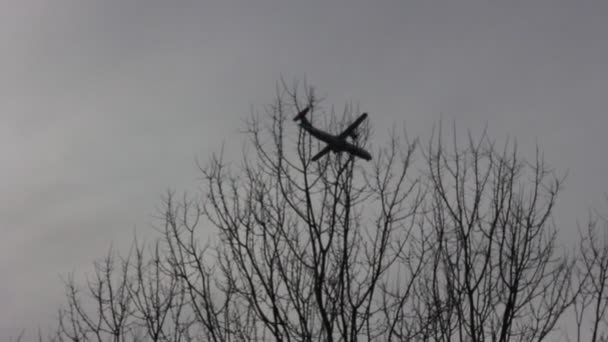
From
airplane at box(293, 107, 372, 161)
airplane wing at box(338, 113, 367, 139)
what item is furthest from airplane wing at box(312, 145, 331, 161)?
airplane wing at box(338, 113, 367, 139)

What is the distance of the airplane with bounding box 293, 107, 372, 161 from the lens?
26.5 feet

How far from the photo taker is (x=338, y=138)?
359 inches

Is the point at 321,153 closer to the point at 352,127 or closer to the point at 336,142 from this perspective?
the point at 352,127

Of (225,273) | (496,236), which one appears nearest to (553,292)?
(496,236)

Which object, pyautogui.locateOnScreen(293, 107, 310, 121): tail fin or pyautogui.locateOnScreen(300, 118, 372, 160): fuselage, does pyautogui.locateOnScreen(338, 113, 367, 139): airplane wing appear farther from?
pyautogui.locateOnScreen(293, 107, 310, 121): tail fin

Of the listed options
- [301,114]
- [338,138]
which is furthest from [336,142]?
[301,114]

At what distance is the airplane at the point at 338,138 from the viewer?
8.09 meters

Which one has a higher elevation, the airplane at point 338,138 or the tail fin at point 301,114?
the tail fin at point 301,114

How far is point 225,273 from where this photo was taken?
797cm

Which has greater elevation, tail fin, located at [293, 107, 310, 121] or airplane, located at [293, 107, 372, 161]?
tail fin, located at [293, 107, 310, 121]

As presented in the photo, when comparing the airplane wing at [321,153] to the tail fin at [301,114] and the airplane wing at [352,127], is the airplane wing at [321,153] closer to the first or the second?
the airplane wing at [352,127]

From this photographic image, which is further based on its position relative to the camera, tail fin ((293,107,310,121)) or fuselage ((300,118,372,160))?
tail fin ((293,107,310,121))

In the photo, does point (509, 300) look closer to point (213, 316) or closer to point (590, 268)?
point (590, 268)

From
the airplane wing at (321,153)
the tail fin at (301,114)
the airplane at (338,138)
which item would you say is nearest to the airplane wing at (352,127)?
the airplane at (338,138)
